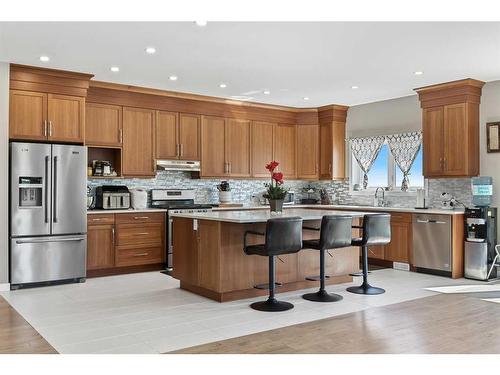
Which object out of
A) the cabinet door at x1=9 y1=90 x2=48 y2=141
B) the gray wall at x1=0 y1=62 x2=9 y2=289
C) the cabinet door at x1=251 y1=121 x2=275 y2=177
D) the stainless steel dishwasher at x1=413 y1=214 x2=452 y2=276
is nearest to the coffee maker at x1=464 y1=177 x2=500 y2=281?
the stainless steel dishwasher at x1=413 y1=214 x2=452 y2=276

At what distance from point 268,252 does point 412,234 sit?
10.4 ft

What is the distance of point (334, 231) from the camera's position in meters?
5.02

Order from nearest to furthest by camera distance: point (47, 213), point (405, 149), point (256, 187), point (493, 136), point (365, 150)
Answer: point (47, 213) → point (493, 136) → point (405, 149) → point (365, 150) → point (256, 187)

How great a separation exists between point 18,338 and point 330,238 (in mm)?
3011

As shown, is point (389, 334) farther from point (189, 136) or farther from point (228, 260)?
point (189, 136)

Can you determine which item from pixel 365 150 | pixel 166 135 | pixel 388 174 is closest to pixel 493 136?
pixel 388 174

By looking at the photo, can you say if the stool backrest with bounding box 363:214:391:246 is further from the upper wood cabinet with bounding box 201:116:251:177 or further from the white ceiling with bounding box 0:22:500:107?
the upper wood cabinet with bounding box 201:116:251:177

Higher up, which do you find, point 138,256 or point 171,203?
point 171,203

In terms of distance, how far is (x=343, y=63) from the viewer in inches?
225

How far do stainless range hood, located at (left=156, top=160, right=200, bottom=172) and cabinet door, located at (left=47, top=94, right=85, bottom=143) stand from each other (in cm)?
147

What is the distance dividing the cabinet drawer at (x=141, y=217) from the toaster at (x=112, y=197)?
0.77 feet
